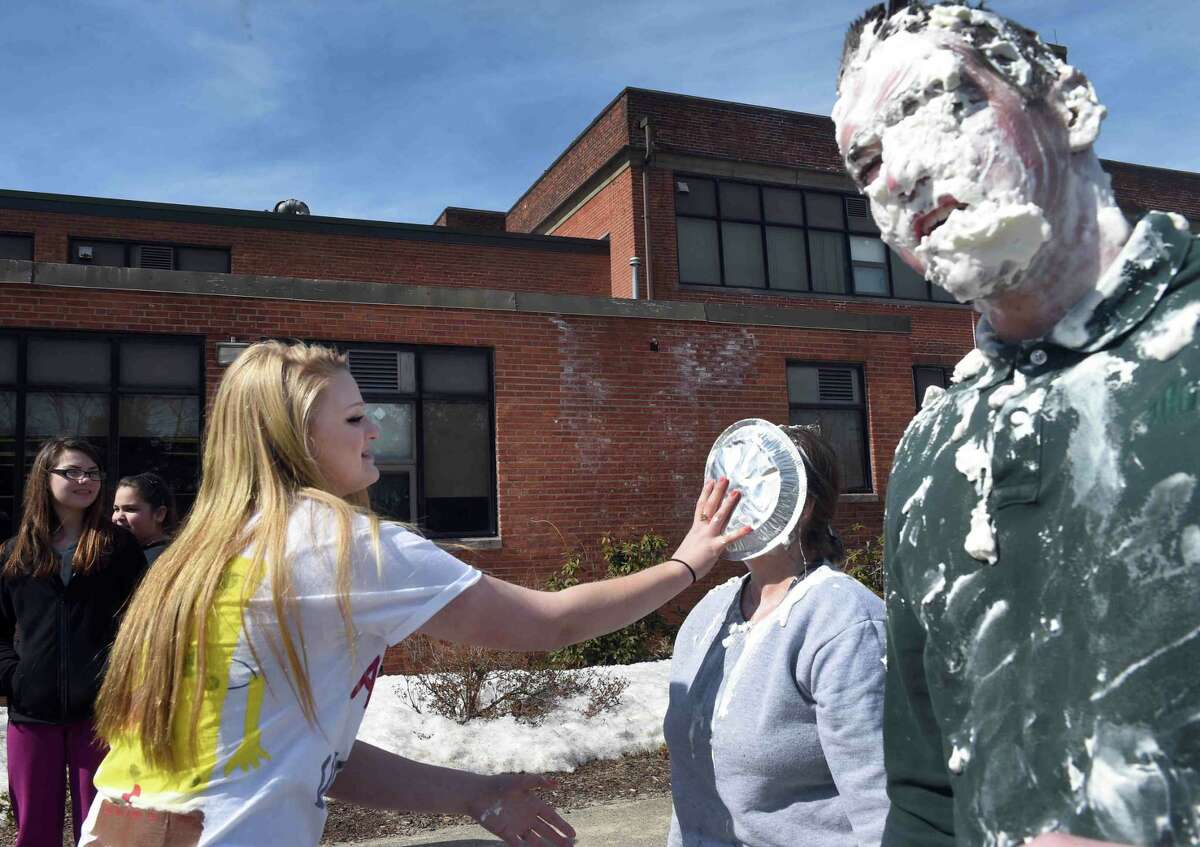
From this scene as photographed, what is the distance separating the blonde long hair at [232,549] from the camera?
1.84m

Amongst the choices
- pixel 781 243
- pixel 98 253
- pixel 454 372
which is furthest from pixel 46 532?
pixel 781 243

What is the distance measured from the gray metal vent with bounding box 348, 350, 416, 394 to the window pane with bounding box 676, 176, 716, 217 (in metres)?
8.05

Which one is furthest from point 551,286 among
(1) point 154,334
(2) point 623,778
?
(2) point 623,778

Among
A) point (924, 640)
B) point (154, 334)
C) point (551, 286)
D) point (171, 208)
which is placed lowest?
point (924, 640)

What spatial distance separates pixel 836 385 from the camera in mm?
13594

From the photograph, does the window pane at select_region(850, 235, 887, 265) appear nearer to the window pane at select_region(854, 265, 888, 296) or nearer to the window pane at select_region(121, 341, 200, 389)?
the window pane at select_region(854, 265, 888, 296)

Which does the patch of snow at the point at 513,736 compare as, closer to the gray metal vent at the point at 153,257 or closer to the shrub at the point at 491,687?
the shrub at the point at 491,687

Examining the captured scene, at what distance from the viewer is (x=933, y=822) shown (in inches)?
50.1

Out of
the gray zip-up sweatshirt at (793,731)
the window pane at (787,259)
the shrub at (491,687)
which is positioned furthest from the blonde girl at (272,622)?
the window pane at (787,259)

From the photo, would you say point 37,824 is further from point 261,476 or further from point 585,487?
point 585,487

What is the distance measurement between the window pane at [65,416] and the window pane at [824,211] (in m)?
13.2

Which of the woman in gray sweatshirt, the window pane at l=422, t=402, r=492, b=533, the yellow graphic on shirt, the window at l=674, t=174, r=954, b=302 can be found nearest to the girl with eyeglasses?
the yellow graphic on shirt

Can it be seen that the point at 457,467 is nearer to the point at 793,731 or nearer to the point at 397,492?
the point at 397,492

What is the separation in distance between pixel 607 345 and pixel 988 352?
1072 cm
